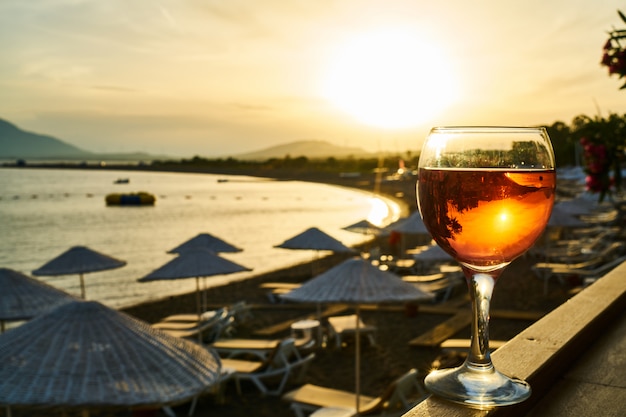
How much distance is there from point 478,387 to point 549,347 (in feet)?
1.12

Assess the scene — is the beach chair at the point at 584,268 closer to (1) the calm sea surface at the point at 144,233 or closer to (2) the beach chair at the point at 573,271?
(2) the beach chair at the point at 573,271

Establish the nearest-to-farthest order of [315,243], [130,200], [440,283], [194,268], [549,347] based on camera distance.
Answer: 1. [549,347]
2. [194,268]
3. [315,243]
4. [440,283]
5. [130,200]

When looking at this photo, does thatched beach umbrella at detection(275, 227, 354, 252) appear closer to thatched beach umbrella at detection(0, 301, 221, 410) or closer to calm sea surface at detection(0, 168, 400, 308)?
calm sea surface at detection(0, 168, 400, 308)

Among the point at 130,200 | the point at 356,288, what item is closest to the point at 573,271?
the point at 356,288

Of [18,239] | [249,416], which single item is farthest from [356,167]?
[249,416]

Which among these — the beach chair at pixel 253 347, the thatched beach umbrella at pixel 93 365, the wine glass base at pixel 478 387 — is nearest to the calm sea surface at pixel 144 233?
the beach chair at pixel 253 347

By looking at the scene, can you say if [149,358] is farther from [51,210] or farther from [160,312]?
[51,210]

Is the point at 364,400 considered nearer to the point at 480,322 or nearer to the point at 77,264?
the point at 77,264

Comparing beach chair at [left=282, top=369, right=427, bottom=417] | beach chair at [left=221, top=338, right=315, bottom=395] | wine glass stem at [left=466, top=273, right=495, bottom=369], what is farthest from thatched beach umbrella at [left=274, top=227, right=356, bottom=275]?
wine glass stem at [left=466, top=273, right=495, bottom=369]

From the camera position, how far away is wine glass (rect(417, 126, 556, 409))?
107cm

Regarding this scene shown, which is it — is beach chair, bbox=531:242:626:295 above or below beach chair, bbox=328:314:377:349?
above

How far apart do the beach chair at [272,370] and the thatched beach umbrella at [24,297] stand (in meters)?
4.00

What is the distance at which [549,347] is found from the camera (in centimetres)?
131

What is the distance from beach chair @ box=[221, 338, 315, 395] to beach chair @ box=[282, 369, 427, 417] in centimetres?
147
